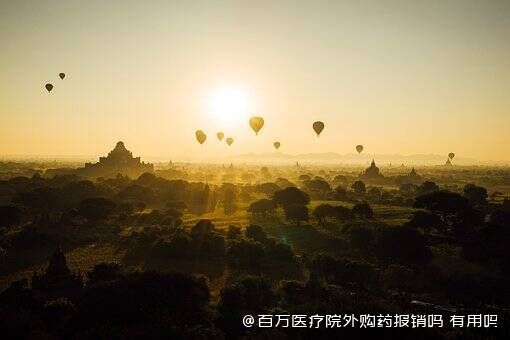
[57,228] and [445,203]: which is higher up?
[445,203]

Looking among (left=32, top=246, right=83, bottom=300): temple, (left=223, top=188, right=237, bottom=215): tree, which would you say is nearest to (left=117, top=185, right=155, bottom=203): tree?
(left=223, top=188, right=237, bottom=215): tree

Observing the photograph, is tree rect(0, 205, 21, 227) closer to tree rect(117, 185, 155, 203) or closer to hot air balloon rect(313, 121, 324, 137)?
tree rect(117, 185, 155, 203)

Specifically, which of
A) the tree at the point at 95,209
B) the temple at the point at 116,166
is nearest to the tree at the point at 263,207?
the tree at the point at 95,209

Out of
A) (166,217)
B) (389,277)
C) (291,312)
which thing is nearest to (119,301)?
(291,312)

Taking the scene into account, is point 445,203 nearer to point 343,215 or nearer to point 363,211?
point 363,211

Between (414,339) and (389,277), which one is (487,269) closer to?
(389,277)

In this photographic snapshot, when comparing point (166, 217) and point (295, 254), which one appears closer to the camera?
point (295, 254)
